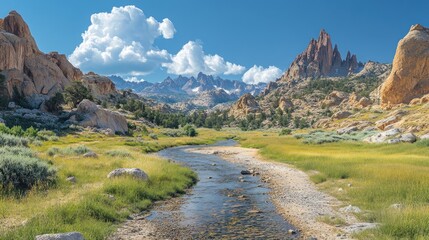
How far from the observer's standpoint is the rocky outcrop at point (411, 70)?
14262 centimetres

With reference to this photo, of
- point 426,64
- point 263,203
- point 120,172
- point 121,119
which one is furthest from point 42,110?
point 426,64

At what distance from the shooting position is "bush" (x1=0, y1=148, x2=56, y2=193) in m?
19.8

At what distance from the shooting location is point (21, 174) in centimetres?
2075

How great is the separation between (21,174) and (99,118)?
297 ft

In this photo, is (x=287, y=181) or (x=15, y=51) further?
(x=15, y=51)

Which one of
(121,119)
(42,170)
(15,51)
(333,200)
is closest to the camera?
(42,170)

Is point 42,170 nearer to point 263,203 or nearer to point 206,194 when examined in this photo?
point 206,194

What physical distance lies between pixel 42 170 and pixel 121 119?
9511 centimetres

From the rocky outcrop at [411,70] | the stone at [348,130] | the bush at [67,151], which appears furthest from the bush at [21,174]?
the rocky outcrop at [411,70]

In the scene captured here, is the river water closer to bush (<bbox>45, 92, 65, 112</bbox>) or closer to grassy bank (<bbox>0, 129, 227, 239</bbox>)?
grassy bank (<bbox>0, 129, 227, 239</bbox>)

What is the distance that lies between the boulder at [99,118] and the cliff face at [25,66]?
88.5 feet

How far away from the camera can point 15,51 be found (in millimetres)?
134875

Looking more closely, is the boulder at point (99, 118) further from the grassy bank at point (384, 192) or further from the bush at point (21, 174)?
the bush at point (21, 174)

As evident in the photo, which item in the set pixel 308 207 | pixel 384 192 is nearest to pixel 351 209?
pixel 308 207
